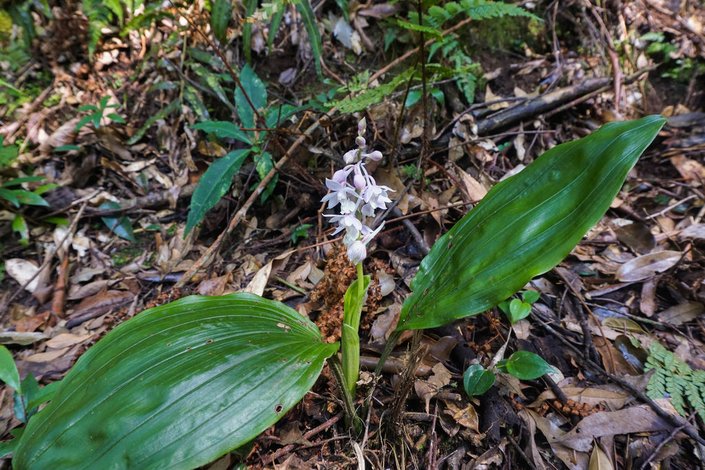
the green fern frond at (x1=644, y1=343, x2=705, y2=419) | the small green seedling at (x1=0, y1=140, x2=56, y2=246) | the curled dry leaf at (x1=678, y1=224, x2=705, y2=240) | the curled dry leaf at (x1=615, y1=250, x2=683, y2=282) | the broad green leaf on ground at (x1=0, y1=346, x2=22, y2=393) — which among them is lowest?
the curled dry leaf at (x1=678, y1=224, x2=705, y2=240)

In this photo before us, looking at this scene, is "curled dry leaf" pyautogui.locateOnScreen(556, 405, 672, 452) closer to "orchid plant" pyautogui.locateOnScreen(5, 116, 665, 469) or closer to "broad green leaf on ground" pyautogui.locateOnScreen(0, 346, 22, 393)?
"orchid plant" pyautogui.locateOnScreen(5, 116, 665, 469)

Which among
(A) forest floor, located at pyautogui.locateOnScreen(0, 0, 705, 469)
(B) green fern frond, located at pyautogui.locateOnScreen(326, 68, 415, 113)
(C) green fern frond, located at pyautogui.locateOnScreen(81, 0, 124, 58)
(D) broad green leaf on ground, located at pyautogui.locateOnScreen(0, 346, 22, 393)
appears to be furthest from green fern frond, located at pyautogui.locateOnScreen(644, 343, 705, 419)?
(C) green fern frond, located at pyautogui.locateOnScreen(81, 0, 124, 58)

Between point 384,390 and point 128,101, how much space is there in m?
3.39

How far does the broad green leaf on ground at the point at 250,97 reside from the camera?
2.66m

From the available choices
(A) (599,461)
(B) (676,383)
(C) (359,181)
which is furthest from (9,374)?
(B) (676,383)

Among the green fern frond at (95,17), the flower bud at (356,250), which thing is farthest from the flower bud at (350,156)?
the green fern frond at (95,17)

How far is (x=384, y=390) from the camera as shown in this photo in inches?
69.1

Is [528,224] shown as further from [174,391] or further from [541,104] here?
[541,104]

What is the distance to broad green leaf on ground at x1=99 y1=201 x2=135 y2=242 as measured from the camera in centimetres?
297

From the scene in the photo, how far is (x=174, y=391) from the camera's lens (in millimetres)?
1192

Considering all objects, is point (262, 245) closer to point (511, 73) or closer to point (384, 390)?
point (384, 390)

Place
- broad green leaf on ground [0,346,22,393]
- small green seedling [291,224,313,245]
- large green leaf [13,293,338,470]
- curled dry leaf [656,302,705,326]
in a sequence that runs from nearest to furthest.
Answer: large green leaf [13,293,338,470], broad green leaf on ground [0,346,22,393], curled dry leaf [656,302,705,326], small green seedling [291,224,313,245]

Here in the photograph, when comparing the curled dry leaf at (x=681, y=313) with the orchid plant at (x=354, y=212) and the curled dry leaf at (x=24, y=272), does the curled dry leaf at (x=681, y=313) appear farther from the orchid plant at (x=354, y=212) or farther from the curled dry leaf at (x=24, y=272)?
the curled dry leaf at (x=24, y=272)

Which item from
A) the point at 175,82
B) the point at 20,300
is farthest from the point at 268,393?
the point at 175,82
